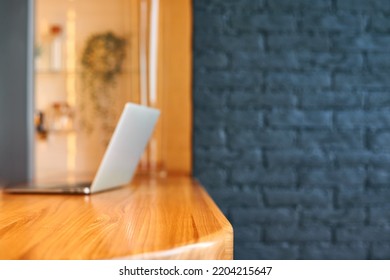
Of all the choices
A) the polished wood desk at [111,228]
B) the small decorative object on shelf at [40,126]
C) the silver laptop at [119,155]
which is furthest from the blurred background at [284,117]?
the polished wood desk at [111,228]

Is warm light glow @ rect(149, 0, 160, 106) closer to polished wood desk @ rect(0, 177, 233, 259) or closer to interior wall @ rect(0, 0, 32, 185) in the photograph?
interior wall @ rect(0, 0, 32, 185)

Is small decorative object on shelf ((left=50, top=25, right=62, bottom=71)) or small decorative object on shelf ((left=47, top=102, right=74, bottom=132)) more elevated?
small decorative object on shelf ((left=50, top=25, right=62, bottom=71))

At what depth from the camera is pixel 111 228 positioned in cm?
78

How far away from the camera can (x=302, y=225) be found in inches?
90.4

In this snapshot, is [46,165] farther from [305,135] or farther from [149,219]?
[149,219]

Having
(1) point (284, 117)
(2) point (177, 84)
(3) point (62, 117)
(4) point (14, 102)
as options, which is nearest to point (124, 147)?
(4) point (14, 102)

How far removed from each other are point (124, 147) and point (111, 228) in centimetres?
62

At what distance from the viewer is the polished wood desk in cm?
61

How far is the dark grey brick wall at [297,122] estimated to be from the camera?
90.4 inches

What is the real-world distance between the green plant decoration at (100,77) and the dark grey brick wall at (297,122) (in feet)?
1.35

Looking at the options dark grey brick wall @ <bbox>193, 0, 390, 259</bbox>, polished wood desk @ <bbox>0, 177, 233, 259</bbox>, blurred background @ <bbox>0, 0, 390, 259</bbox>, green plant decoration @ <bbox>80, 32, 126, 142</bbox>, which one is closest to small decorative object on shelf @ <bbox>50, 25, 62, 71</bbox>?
green plant decoration @ <bbox>80, 32, 126, 142</bbox>

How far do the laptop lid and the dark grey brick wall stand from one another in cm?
75

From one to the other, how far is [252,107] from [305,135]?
0.26 meters

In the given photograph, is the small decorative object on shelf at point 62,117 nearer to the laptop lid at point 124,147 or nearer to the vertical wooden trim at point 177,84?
the vertical wooden trim at point 177,84
